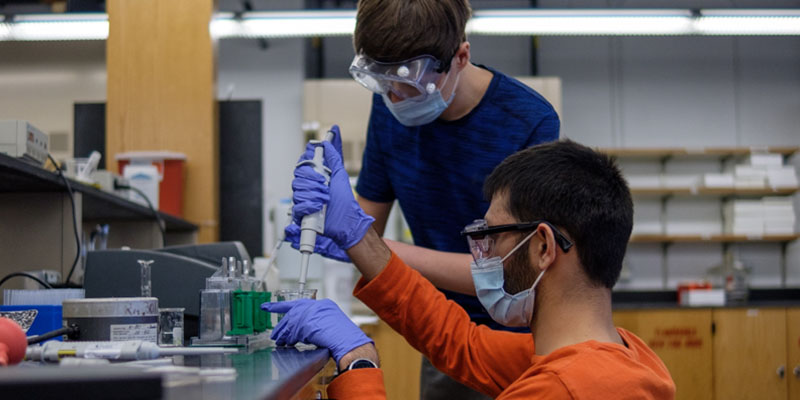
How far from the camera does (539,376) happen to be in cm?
99

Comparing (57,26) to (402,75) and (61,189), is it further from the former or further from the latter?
(402,75)

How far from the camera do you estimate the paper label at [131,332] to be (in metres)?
0.95

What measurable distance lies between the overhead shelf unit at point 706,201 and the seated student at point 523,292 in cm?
437

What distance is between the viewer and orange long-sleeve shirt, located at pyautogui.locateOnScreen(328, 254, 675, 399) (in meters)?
0.96

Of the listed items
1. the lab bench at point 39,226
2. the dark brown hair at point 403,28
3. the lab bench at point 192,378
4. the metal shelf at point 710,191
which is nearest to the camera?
the lab bench at point 192,378

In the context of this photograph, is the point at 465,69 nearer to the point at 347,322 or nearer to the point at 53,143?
the point at 347,322

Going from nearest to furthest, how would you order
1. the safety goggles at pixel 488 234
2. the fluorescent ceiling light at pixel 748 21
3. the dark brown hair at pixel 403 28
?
the safety goggles at pixel 488 234, the dark brown hair at pixel 403 28, the fluorescent ceiling light at pixel 748 21

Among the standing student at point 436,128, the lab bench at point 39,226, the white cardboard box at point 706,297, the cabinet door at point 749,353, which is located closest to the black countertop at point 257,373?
the standing student at point 436,128

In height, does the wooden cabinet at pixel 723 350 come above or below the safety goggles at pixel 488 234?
below

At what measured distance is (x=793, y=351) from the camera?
4809 millimetres

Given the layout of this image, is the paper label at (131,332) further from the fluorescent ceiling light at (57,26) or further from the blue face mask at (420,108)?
the fluorescent ceiling light at (57,26)

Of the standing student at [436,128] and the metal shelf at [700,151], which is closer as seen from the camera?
the standing student at [436,128]

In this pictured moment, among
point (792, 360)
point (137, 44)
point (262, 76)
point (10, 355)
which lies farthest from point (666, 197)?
point (10, 355)

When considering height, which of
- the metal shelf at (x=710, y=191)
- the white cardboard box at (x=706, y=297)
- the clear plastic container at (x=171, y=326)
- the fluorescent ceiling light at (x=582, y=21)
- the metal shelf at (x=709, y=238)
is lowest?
the white cardboard box at (x=706, y=297)
